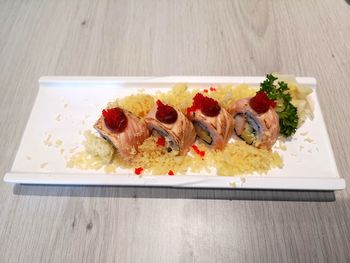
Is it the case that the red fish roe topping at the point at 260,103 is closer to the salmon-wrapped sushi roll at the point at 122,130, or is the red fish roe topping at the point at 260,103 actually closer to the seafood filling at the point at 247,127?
the seafood filling at the point at 247,127

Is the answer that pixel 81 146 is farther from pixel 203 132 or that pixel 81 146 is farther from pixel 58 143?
pixel 203 132

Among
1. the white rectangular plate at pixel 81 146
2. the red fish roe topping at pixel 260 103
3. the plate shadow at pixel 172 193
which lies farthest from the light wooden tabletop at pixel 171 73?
the red fish roe topping at pixel 260 103

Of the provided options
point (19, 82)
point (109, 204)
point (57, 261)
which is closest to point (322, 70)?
point (109, 204)

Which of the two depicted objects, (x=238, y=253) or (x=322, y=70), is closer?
(x=238, y=253)

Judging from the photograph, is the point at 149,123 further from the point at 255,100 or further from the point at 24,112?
the point at 24,112

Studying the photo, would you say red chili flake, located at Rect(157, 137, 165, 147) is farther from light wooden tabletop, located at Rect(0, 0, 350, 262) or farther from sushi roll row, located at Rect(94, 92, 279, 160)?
light wooden tabletop, located at Rect(0, 0, 350, 262)

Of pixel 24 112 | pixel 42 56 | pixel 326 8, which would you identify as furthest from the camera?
pixel 326 8

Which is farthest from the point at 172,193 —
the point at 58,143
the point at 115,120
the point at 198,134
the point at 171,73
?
the point at 171,73
